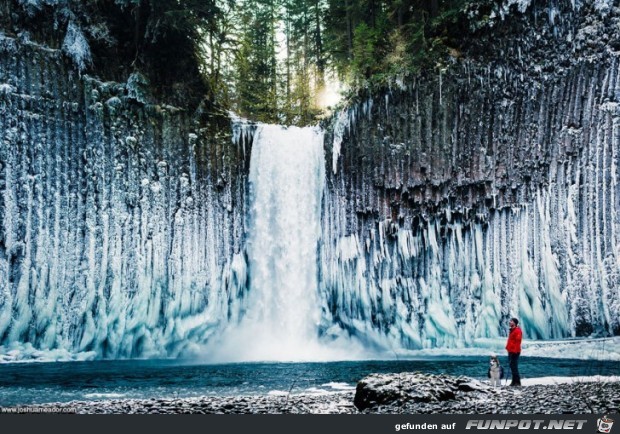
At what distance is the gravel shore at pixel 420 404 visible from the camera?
31.2ft

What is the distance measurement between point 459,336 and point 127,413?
15.8 meters

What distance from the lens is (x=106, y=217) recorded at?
2378 centimetres

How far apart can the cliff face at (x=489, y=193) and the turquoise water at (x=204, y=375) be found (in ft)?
9.85

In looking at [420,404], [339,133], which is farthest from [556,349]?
[339,133]

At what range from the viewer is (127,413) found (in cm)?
1016

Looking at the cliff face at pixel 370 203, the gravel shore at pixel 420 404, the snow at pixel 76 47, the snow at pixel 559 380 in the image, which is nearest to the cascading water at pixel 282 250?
the cliff face at pixel 370 203

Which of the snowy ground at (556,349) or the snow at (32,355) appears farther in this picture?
the snow at (32,355)

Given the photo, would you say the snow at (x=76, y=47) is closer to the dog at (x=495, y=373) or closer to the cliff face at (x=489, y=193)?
the cliff face at (x=489, y=193)

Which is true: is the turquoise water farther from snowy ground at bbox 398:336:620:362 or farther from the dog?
the dog

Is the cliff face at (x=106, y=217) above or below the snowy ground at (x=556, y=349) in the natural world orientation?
above

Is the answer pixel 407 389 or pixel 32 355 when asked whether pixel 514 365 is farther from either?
pixel 32 355

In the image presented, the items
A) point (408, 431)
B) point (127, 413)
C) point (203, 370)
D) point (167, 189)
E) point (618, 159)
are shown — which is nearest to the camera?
point (408, 431)

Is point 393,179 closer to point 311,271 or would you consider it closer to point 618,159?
point 311,271

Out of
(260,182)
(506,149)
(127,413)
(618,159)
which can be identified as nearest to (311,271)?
(260,182)
